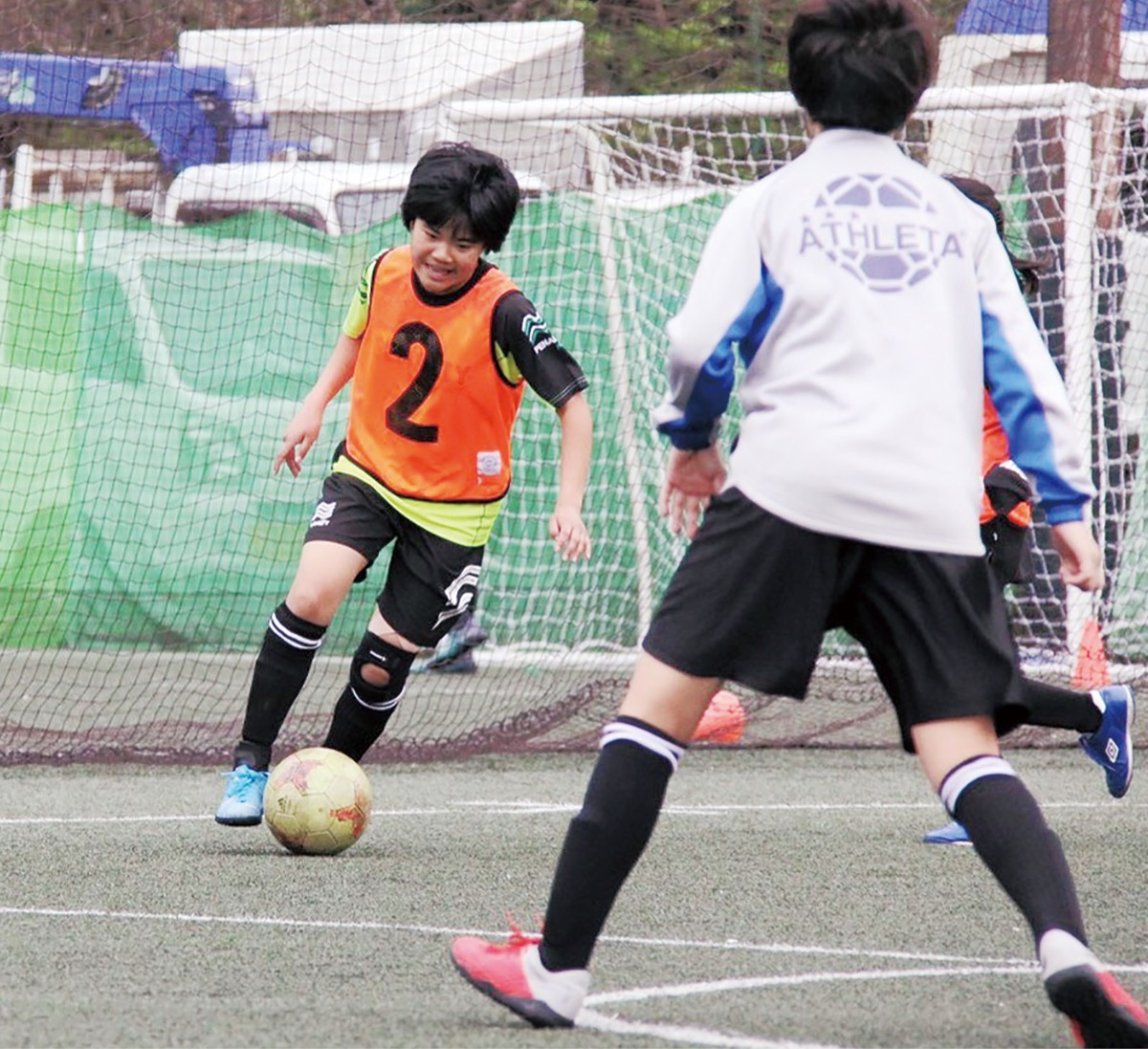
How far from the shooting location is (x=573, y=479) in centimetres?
574

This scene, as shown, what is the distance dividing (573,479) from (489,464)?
0.51m

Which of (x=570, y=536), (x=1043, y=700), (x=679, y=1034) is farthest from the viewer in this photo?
(x=1043, y=700)

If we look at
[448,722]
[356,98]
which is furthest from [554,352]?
[356,98]

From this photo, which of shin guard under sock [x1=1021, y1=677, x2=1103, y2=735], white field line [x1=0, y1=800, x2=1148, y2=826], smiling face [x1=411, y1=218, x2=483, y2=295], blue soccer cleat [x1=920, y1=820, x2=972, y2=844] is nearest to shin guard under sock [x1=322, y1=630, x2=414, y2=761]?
white field line [x1=0, y1=800, x2=1148, y2=826]

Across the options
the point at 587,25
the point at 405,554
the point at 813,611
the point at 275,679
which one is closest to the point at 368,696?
the point at 275,679

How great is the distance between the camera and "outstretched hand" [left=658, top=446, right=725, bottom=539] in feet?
11.8

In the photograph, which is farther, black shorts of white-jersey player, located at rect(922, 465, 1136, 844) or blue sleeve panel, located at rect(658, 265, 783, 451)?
black shorts of white-jersey player, located at rect(922, 465, 1136, 844)

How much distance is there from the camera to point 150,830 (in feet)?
21.0

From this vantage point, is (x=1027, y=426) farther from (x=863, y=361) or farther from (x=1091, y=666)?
(x=1091, y=666)

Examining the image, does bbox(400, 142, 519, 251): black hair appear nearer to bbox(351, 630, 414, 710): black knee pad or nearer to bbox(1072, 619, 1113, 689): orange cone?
bbox(351, 630, 414, 710): black knee pad

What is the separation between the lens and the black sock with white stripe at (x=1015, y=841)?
3436 mm

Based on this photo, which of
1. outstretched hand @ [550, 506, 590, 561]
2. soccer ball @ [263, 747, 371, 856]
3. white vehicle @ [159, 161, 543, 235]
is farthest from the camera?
white vehicle @ [159, 161, 543, 235]

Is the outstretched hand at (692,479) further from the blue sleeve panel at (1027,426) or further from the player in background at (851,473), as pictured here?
the blue sleeve panel at (1027,426)

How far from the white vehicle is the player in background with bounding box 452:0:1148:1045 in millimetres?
8606
